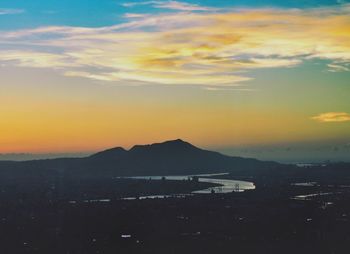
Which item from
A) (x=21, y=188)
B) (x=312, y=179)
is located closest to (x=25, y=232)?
(x=21, y=188)

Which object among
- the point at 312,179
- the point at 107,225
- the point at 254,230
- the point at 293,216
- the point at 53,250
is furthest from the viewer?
the point at 312,179

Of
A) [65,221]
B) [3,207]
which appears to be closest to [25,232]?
[65,221]

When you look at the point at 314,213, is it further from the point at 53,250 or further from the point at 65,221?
the point at 53,250

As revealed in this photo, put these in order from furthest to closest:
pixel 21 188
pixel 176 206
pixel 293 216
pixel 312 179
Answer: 1. pixel 312 179
2. pixel 21 188
3. pixel 176 206
4. pixel 293 216

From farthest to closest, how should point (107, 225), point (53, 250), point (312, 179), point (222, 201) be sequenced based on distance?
1. point (312, 179)
2. point (222, 201)
3. point (107, 225)
4. point (53, 250)

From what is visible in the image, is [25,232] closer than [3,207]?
Yes

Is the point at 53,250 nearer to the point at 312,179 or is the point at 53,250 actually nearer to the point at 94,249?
the point at 94,249
